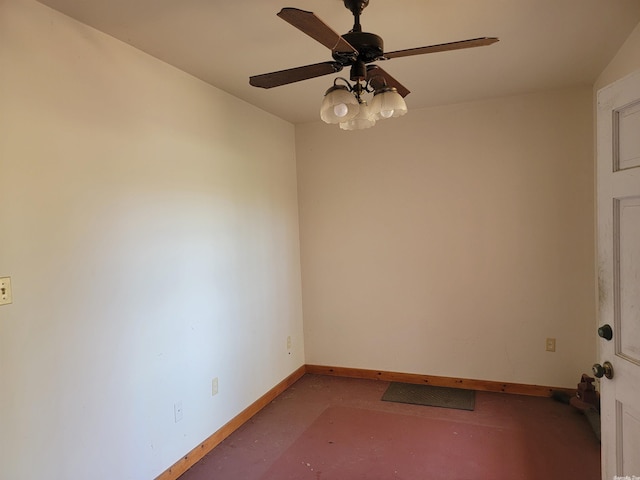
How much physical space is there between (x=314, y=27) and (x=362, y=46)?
33 cm

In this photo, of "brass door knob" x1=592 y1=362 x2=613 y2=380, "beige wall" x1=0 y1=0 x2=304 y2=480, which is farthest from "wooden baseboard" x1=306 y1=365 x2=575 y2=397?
"brass door knob" x1=592 y1=362 x2=613 y2=380

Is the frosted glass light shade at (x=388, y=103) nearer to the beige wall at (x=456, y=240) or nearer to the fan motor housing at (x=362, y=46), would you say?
the fan motor housing at (x=362, y=46)

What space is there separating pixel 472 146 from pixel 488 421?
218 cm

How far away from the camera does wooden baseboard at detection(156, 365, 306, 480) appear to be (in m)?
2.42

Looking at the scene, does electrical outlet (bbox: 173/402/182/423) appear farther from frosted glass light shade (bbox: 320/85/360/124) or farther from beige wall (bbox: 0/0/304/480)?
frosted glass light shade (bbox: 320/85/360/124)

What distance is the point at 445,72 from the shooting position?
108 inches

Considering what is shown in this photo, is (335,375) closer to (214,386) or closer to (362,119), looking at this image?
(214,386)

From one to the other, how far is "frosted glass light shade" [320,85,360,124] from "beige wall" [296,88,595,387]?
2129 mm

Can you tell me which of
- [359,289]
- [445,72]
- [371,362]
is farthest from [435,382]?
[445,72]

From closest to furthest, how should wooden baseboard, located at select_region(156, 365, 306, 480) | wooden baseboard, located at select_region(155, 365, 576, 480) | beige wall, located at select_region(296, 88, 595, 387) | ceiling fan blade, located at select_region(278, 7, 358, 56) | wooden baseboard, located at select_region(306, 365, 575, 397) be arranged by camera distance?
ceiling fan blade, located at select_region(278, 7, 358, 56) < wooden baseboard, located at select_region(156, 365, 306, 480) < wooden baseboard, located at select_region(155, 365, 576, 480) < beige wall, located at select_region(296, 88, 595, 387) < wooden baseboard, located at select_region(306, 365, 575, 397)

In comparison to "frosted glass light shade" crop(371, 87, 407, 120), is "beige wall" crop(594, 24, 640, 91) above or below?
above

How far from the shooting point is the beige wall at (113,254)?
1.68 meters

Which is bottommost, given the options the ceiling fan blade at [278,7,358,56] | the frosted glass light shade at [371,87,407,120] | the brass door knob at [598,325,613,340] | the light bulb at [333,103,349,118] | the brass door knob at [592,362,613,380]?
the brass door knob at [592,362,613,380]

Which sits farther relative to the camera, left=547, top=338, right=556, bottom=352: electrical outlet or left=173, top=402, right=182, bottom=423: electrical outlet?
left=547, top=338, right=556, bottom=352: electrical outlet
